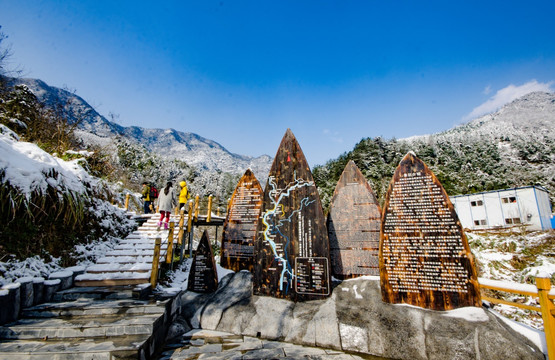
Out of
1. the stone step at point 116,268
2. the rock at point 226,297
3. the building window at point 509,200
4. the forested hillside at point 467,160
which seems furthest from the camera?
the forested hillside at point 467,160

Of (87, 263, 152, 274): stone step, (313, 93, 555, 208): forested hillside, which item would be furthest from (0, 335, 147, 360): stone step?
(313, 93, 555, 208): forested hillside

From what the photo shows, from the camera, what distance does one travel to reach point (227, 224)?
22.4ft

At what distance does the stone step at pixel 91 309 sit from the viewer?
13.0ft

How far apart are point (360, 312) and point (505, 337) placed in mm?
1828

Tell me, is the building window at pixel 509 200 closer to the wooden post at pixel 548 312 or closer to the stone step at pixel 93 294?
the wooden post at pixel 548 312

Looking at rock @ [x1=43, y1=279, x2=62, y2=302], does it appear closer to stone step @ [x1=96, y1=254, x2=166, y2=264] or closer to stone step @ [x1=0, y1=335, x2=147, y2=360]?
stone step @ [x1=0, y1=335, x2=147, y2=360]

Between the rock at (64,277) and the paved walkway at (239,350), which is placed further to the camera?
the rock at (64,277)

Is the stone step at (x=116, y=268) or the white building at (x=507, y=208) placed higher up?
the white building at (x=507, y=208)

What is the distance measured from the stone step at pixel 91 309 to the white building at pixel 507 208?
20.7 meters

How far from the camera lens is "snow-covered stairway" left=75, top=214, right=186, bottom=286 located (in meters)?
5.25

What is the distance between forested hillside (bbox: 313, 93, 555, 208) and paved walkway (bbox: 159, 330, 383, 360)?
1935cm

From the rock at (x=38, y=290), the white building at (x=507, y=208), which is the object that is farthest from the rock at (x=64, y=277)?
the white building at (x=507, y=208)

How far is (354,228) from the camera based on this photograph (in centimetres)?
550

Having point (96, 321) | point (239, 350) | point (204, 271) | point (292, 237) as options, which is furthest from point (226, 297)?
point (96, 321)
